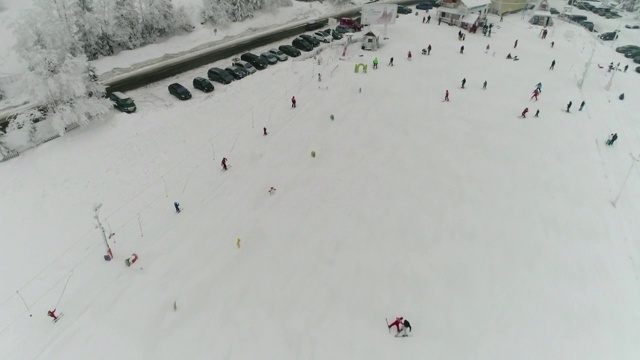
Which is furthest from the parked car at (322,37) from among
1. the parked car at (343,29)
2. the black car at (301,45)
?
the black car at (301,45)

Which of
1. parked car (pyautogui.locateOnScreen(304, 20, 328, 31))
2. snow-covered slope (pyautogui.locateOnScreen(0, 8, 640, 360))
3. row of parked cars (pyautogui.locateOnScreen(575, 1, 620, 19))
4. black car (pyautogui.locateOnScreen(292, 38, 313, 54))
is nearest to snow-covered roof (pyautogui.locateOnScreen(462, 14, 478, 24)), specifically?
parked car (pyautogui.locateOnScreen(304, 20, 328, 31))

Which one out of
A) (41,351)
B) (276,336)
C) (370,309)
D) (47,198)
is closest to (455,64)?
(370,309)

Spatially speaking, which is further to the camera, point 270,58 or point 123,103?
point 270,58

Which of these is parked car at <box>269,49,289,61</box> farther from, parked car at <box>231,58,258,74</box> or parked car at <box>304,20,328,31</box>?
parked car at <box>304,20,328,31</box>

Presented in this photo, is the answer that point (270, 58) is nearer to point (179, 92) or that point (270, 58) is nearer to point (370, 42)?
point (179, 92)

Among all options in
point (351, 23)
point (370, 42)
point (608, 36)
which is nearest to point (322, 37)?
point (370, 42)
